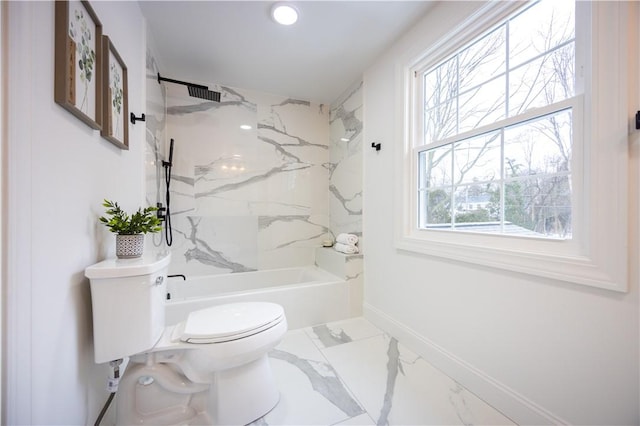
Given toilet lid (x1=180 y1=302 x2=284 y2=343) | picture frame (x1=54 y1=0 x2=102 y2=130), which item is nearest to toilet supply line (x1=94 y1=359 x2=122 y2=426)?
toilet lid (x1=180 y1=302 x2=284 y2=343)

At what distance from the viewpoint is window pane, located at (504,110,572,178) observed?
1077mm

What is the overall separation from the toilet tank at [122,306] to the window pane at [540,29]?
2.02m

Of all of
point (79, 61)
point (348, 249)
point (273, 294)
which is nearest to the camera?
point (79, 61)

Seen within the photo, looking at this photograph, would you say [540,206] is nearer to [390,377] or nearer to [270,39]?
[390,377]

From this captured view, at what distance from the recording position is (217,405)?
114 centimetres

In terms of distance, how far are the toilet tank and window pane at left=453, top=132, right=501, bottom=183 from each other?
1.72 m

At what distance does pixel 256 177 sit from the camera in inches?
108

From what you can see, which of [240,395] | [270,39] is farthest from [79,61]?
[240,395]

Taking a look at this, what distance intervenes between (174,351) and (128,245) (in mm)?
519

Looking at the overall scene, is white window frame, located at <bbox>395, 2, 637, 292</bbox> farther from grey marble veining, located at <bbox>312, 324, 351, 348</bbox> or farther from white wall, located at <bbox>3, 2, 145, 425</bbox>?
white wall, located at <bbox>3, 2, 145, 425</bbox>

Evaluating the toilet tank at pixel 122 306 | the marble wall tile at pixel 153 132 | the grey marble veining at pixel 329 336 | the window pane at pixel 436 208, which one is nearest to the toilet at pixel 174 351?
the toilet tank at pixel 122 306

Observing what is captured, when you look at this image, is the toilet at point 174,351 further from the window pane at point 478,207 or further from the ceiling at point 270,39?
the ceiling at point 270,39

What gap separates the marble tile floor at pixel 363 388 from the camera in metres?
1.19

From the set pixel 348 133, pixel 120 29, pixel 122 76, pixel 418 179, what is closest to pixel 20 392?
pixel 122 76
